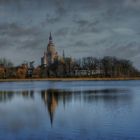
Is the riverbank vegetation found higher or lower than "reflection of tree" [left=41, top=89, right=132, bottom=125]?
higher

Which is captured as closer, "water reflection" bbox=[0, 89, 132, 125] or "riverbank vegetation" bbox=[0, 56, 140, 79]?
"water reflection" bbox=[0, 89, 132, 125]

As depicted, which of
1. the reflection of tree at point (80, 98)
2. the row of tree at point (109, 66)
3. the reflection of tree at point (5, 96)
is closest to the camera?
the reflection of tree at point (80, 98)

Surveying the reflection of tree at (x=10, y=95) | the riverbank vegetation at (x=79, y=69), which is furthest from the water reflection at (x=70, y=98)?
the riverbank vegetation at (x=79, y=69)

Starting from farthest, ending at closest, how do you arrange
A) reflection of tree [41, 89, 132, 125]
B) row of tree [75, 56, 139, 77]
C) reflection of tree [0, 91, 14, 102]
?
row of tree [75, 56, 139, 77] → reflection of tree [0, 91, 14, 102] → reflection of tree [41, 89, 132, 125]

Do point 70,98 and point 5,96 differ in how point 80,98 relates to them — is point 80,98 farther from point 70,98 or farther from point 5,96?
point 5,96

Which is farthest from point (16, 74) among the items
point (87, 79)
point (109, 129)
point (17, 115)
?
point (109, 129)

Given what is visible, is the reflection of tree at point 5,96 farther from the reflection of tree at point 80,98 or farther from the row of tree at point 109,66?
the row of tree at point 109,66

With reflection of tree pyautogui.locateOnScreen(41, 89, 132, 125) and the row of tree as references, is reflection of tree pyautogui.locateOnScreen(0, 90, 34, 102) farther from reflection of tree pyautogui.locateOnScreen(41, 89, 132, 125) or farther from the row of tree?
the row of tree

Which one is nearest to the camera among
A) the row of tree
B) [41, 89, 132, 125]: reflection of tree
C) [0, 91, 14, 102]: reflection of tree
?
[41, 89, 132, 125]: reflection of tree

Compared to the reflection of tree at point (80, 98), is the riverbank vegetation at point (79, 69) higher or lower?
higher

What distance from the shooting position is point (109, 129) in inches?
697

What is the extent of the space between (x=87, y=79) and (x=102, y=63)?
953 cm

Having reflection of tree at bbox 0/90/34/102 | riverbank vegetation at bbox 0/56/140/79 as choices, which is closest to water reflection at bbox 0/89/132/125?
reflection of tree at bbox 0/90/34/102

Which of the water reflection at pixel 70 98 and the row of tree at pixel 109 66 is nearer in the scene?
the water reflection at pixel 70 98
